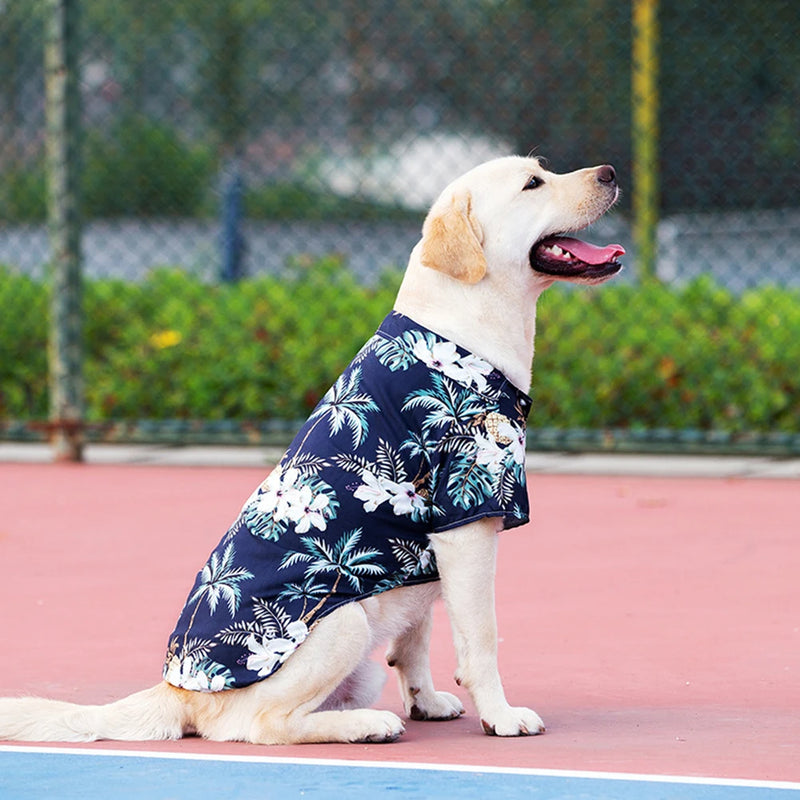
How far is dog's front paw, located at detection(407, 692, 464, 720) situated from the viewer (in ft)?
14.8

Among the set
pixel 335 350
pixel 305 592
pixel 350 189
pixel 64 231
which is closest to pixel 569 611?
pixel 305 592

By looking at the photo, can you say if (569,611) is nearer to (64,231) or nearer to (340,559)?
(340,559)

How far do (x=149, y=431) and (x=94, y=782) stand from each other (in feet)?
20.9

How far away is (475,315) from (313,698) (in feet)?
3.34

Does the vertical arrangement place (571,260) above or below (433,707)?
above

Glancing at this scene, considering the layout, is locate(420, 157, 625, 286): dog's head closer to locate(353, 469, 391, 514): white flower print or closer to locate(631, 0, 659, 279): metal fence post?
locate(353, 469, 391, 514): white flower print

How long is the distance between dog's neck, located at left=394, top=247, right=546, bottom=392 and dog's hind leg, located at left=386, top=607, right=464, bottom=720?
0.69 meters

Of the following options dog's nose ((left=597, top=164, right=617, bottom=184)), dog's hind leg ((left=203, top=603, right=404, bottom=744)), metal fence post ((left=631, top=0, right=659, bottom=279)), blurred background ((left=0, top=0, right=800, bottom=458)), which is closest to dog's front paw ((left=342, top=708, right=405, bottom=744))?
dog's hind leg ((left=203, top=603, right=404, bottom=744))

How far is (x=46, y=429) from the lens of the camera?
9609 millimetres

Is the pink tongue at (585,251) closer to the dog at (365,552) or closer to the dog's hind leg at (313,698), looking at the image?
the dog at (365,552)

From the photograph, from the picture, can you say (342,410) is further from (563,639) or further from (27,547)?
(27,547)

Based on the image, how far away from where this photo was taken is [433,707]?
4.52 m

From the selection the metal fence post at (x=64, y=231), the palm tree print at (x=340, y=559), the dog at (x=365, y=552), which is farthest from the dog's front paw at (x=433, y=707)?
the metal fence post at (x=64, y=231)

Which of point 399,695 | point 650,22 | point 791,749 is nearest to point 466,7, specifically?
point 650,22
